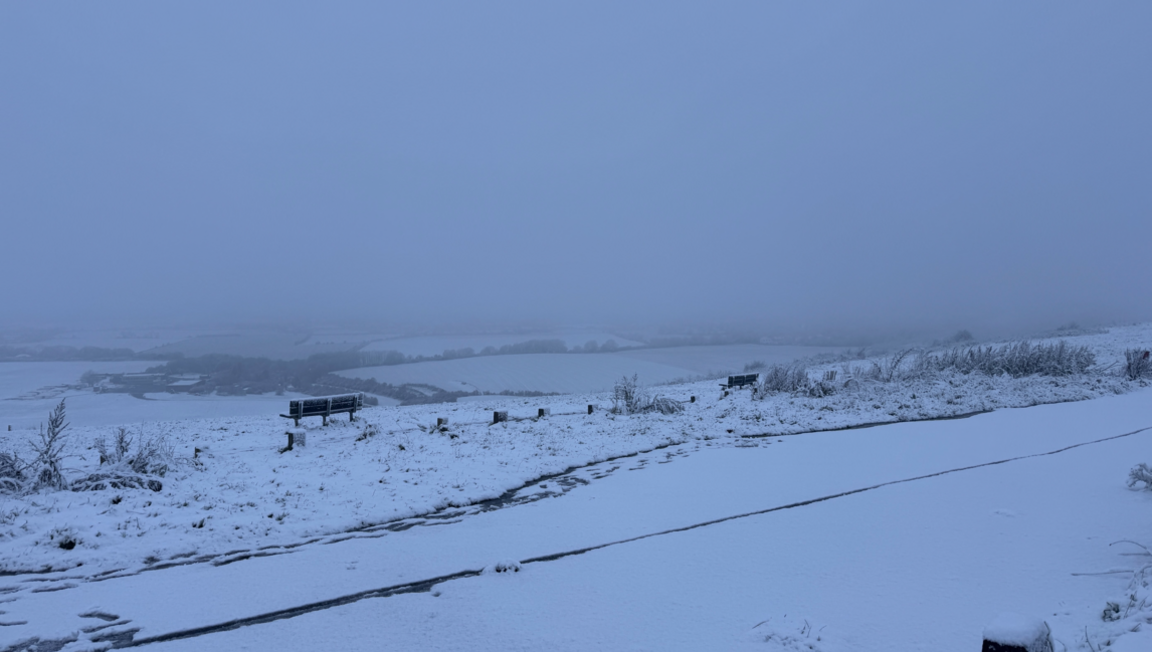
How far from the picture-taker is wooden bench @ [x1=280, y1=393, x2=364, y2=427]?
12.1 m

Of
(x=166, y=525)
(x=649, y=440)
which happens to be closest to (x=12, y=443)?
(x=166, y=525)

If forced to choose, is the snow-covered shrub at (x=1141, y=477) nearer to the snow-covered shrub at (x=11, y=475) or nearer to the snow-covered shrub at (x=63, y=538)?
the snow-covered shrub at (x=63, y=538)

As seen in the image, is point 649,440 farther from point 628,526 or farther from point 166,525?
point 166,525

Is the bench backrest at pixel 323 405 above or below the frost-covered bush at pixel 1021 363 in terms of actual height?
below

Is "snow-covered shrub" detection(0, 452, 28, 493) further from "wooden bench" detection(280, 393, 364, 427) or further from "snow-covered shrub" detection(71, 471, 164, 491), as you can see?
"wooden bench" detection(280, 393, 364, 427)

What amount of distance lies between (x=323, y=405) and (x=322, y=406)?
3 centimetres

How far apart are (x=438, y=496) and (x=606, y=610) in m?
3.68

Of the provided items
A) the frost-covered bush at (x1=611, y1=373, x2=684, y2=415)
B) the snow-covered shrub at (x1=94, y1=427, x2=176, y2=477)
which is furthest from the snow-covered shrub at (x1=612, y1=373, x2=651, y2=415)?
the snow-covered shrub at (x1=94, y1=427, x2=176, y2=477)

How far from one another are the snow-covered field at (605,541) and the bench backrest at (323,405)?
2.22 metres

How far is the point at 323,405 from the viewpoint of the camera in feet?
41.0

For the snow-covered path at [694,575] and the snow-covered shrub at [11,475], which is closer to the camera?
the snow-covered path at [694,575]

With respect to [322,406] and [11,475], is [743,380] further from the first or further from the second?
[11,475]

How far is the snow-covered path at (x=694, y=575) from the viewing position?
11.6ft

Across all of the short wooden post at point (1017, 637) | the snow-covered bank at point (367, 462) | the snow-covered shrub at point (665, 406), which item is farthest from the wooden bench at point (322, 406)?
Answer: the short wooden post at point (1017, 637)
